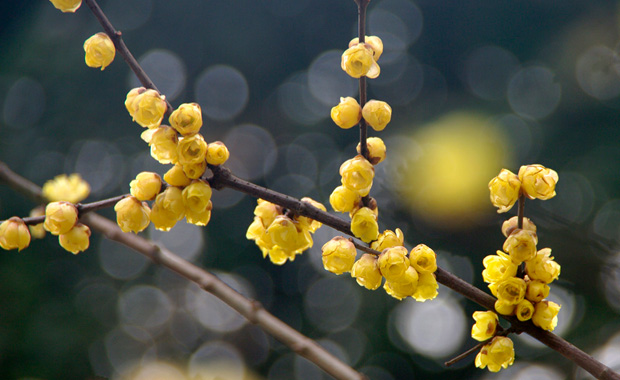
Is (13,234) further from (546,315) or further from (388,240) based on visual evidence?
(546,315)

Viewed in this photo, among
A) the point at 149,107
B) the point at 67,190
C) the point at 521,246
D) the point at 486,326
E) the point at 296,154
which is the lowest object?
the point at 296,154

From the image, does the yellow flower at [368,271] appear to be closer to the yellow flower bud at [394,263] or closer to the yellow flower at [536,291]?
the yellow flower bud at [394,263]

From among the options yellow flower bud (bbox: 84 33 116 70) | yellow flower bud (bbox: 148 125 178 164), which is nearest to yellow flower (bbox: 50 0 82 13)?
yellow flower bud (bbox: 84 33 116 70)

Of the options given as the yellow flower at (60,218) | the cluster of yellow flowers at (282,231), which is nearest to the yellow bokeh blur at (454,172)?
the cluster of yellow flowers at (282,231)

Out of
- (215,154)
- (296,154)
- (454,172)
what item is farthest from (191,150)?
(296,154)

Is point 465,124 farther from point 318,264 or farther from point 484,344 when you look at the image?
point 484,344

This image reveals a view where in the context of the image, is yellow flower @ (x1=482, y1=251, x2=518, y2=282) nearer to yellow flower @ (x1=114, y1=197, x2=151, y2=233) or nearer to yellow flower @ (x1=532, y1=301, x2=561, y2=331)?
yellow flower @ (x1=532, y1=301, x2=561, y2=331)

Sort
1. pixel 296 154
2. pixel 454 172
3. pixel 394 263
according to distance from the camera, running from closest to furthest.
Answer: pixel 394 263 → pixel 454 172 → pixel 296 154
